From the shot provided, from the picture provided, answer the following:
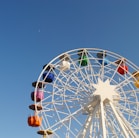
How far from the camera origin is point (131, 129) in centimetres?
2191

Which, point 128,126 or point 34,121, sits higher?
point 34,121

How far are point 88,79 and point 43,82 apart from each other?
3270 millimetres

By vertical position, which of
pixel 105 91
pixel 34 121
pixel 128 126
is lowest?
pixel 128 126

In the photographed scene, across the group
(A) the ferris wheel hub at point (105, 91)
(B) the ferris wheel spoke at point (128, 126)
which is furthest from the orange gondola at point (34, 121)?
(B) the ferris wheel spoke at point (128, 126)

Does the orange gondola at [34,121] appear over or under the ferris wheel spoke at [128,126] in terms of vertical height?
over

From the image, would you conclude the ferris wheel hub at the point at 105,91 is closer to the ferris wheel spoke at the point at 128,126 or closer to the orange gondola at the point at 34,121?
the ferris wheel spoke at the point at 128,126

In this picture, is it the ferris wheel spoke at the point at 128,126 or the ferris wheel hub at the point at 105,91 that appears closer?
the ferris wheel spoke at the point at 128,126

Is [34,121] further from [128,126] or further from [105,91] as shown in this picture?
[128,126]

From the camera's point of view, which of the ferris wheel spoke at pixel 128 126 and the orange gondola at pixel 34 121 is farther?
the orange gondola at pixel 34 121

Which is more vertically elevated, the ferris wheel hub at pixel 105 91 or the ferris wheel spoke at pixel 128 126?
the ferris wheel hub at pixel 105 91

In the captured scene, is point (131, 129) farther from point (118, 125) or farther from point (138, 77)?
point (138, 77)

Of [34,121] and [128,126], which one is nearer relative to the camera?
[128,126]

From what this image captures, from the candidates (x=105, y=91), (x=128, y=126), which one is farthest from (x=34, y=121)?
(x=128, y=126)

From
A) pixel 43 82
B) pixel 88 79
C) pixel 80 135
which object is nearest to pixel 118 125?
pixel 80 135
